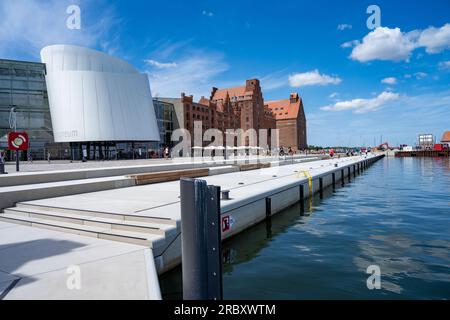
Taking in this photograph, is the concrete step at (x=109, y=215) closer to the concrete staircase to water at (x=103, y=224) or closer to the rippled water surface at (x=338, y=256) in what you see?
the concrete staircase to water at (x=103, y=224)

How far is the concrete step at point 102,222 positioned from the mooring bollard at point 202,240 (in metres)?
2.28

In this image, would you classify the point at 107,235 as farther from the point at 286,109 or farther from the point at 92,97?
the point at 286,109

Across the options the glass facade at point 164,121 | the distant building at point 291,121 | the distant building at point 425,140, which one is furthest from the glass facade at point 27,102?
the distant building at point 425,140

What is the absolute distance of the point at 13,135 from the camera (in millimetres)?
17469

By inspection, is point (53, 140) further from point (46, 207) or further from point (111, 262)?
point (111, 262)

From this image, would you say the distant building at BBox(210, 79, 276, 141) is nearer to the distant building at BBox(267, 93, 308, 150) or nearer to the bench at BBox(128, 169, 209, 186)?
the distant building at BBox(267, 93, 308, 150)

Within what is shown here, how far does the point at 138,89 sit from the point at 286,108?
116 meters

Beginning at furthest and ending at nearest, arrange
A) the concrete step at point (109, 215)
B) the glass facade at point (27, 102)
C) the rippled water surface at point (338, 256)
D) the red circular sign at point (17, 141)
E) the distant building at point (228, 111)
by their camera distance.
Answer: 1. the distant building at point (228, 111)
2. the glass facade at point (27, 102)
3. the red circular sign at point (17, 141)
4. the concrete step at point (109, 215)
5. the rippled water surface at point (338, 256)

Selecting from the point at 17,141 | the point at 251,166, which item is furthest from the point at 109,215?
the point at 251,166

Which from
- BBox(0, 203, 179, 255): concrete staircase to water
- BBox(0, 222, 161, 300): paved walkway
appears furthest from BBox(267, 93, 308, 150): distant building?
BBox(0, 222, 161, 300): paved walkway

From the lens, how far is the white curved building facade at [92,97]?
4628 cm

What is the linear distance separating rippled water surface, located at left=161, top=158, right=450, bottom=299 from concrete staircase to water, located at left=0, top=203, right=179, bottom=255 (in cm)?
93

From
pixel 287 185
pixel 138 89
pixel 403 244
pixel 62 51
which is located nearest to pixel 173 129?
pixel 138 89
